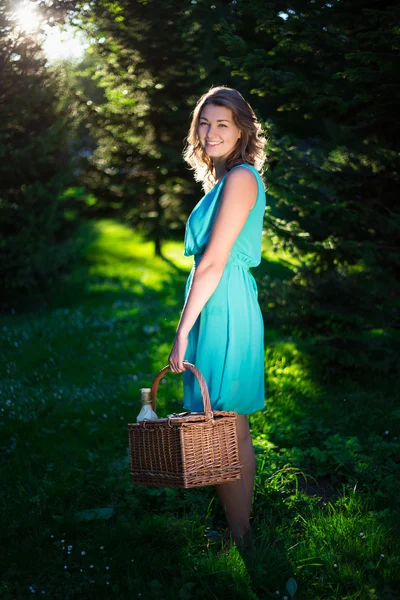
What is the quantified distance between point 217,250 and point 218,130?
63 cm

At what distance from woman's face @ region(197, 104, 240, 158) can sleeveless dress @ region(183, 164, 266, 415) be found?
18cm

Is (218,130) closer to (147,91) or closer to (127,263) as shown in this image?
(147,91)

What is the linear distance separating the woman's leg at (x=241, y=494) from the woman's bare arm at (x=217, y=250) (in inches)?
22.3

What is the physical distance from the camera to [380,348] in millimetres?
6016

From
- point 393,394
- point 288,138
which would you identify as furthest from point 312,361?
point 288,138

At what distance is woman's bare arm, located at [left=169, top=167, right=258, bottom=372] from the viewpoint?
2922 millimetres

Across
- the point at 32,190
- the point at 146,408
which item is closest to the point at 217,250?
the point at 146,408

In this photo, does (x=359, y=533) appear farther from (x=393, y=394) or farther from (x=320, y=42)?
(x=320, y=42)

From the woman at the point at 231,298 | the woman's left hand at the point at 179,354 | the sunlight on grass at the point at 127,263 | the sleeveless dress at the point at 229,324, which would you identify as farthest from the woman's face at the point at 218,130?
the sunlight on grass at the point at 127,263

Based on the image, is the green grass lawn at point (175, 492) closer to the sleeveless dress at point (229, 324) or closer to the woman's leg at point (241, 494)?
the woman's leg at point (241, 494)

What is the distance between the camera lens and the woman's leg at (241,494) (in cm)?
318

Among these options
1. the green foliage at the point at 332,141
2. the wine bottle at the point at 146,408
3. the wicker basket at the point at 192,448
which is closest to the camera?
the wicker basket at the point at 192,448

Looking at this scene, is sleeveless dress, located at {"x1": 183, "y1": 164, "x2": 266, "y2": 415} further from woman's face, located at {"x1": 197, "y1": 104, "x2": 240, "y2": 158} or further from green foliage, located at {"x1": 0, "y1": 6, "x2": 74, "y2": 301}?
green foliage, located at {"x1": 0, "y1": 6, "x2": 74, "y2": 301}

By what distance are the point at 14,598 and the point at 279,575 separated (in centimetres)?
117
